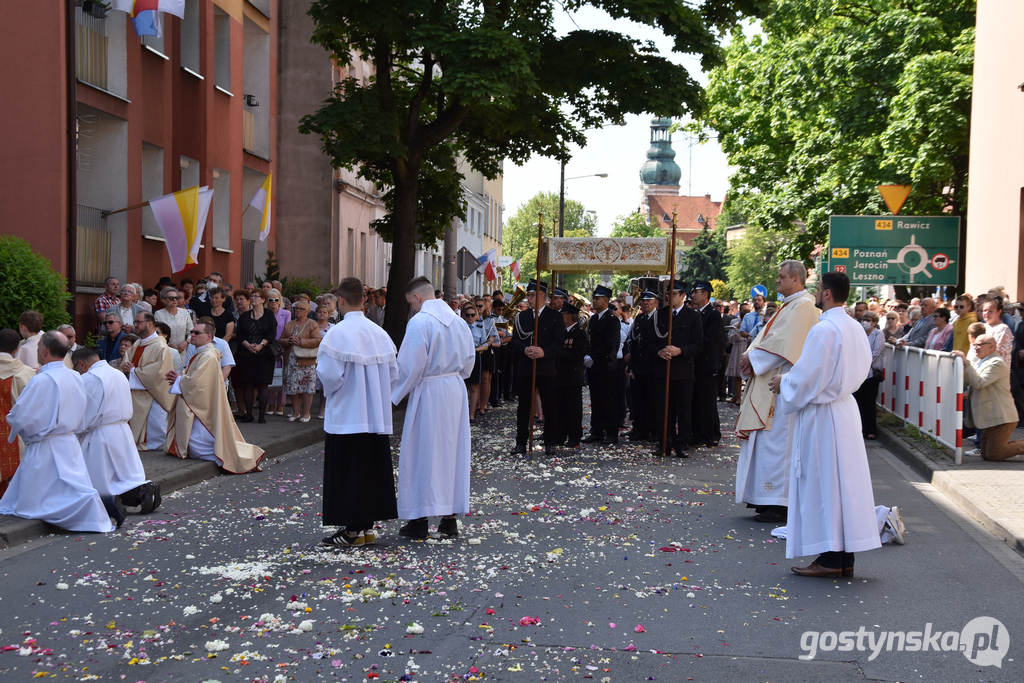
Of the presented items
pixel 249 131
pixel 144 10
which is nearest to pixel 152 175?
pixel 144 10

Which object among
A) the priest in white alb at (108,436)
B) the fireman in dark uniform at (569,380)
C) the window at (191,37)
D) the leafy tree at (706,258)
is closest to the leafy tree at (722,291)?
the leafy tree at (706,258)

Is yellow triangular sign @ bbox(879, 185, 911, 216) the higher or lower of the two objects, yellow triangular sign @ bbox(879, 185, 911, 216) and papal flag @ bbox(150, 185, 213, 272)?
the higher

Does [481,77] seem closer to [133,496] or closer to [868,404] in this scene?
[868,404]

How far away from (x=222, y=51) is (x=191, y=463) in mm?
13368

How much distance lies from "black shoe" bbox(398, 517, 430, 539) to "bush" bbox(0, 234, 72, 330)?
6272mm

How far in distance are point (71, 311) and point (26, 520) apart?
767 centimetres

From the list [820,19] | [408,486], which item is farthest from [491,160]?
[408,486]

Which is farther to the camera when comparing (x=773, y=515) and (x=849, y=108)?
(x=849, y=108)

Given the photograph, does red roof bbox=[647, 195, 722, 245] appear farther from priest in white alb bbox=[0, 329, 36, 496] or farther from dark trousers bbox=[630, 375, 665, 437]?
priest in white alb bbox=[0, 329, 36, 496]

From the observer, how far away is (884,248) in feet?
86.3

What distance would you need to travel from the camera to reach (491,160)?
2478 centimetres

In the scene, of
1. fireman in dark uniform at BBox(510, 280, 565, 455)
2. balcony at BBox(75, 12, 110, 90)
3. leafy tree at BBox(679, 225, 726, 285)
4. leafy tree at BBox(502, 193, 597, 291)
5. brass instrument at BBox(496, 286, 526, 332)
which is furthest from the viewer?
leafy tree at BBox(679, 225, 726, 285)

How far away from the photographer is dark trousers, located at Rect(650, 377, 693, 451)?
14.9 meters

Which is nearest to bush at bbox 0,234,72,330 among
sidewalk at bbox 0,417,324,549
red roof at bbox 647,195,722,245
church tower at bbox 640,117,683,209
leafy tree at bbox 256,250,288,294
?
sidewalk at bbox 0,417,324,549
